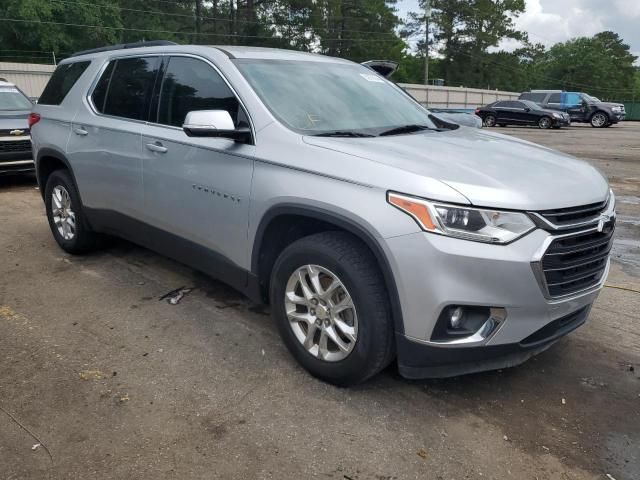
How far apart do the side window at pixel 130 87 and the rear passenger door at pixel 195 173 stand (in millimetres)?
156

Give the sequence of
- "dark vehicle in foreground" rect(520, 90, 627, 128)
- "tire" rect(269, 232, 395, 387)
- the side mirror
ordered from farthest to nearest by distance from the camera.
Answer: "dark vehicle in foreground" rect(520, 90, 627, 128) → the side mirror → "tire" rect(269, 232, 395, 387)

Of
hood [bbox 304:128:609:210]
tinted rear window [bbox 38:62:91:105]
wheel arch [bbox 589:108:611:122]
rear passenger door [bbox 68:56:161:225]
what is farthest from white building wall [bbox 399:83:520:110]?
hood [bbox 304:128:609:210]

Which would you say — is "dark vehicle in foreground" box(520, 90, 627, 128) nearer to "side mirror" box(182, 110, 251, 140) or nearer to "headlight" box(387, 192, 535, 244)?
"side mirror" box(182, 110, 251, 140)

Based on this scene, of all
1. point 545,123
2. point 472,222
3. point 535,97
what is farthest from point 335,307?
point 535,97

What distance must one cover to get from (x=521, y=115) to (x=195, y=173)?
2776 cm

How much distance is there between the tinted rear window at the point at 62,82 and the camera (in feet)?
17.1

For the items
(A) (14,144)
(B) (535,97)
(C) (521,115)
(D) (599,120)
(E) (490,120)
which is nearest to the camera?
(A) (14,144)

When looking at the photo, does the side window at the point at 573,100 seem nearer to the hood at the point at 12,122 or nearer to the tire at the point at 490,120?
the tire at the point at 490,120

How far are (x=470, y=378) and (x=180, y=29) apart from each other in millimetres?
51729

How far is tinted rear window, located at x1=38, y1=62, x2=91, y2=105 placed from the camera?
5.21 metres

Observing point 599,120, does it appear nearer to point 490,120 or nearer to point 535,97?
point 535,97

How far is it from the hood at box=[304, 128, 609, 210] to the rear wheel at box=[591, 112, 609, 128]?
30.7 m

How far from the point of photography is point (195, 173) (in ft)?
12.2

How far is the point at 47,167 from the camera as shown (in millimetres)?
5586
